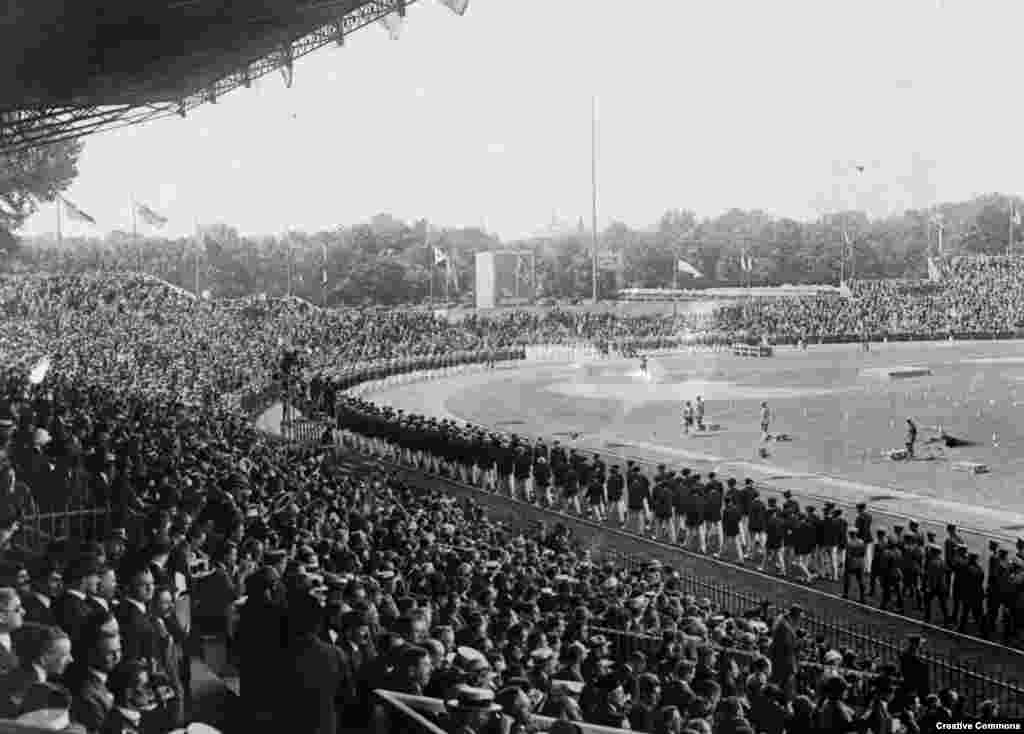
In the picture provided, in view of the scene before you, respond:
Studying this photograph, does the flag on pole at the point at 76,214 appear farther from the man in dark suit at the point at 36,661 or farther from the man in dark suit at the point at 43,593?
the man in dark suit at the point at 36,661

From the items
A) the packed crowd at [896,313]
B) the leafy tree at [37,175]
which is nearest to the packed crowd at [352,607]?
the leafy tree at [37,175]

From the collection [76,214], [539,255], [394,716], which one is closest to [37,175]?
[76,214]

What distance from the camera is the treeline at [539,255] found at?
360 feet

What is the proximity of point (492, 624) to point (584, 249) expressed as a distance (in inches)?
5036

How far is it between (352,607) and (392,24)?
16.5 metres

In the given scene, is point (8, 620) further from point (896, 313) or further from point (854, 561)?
point (896, 313)

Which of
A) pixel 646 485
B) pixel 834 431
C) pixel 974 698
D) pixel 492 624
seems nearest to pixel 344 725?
pixel 492 624

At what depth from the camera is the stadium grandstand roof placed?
1648cm

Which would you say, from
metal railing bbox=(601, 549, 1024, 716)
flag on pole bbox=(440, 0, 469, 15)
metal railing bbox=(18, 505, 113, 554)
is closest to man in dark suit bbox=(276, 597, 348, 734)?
metal railing bbox=(601, 549, 1024, 716)

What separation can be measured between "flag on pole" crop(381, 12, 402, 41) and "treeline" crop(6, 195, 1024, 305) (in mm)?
73547

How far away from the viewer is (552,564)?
14.9 metres

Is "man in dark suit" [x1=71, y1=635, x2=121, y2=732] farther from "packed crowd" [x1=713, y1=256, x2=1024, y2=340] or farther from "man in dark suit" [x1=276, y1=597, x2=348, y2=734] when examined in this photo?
"packed crowd" [x1=713, y1=256, x2=1024, y2=340]

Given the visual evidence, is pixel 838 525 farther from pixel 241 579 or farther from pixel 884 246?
pixel 884 246

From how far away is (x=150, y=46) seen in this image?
19750mm
